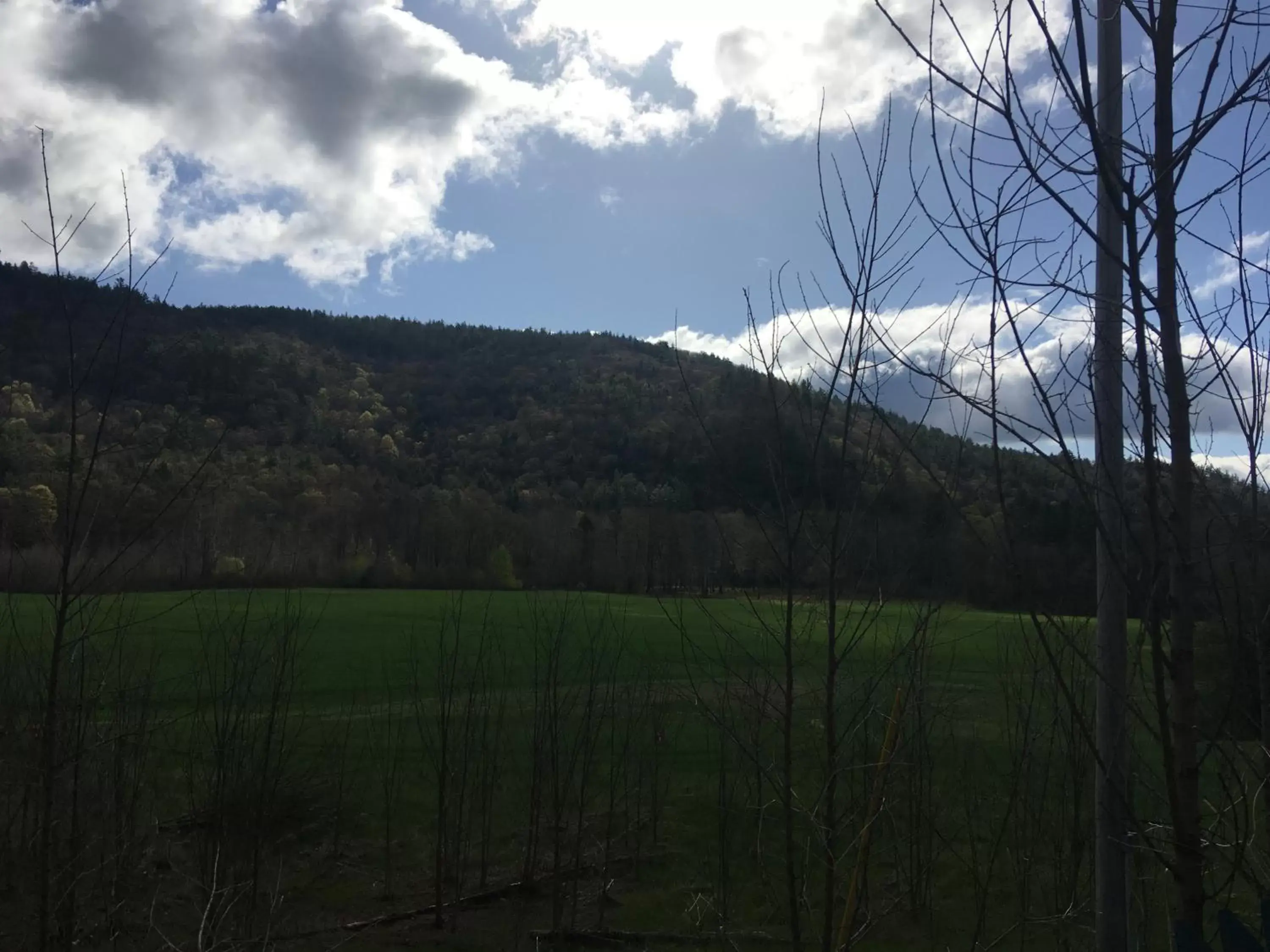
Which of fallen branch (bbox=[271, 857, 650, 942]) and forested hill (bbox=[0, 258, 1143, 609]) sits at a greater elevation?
forested hill (bbox=[0, 258, 1143, 609])

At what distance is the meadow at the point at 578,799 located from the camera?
6.16 m

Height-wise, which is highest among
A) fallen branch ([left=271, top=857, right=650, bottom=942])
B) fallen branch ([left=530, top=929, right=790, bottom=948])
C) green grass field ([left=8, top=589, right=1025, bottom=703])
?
green grass field ([left=8, top=589, right=1025, bottom=703])

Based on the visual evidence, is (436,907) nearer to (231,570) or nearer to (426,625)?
(231,570)

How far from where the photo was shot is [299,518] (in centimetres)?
6438

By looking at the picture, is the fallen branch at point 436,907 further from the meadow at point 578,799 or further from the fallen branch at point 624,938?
the fallen branch at point 624,938

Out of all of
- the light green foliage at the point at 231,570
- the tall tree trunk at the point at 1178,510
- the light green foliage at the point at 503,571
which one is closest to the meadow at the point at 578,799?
the light green foliage at the point at 231,570

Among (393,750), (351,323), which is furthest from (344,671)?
(351,323)

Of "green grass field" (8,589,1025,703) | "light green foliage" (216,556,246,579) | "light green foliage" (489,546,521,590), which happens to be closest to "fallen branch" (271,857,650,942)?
"green grass field" (8,589,1025,703)

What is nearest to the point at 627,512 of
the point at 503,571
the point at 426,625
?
the point at 503,571

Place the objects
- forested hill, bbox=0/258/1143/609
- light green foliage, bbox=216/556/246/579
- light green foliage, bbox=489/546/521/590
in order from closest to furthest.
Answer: forested hill, bbox=0/258/1143/609 → light green foliage, bbox=216/556/246/579 → light green foliage, bbox=489/546/521/590

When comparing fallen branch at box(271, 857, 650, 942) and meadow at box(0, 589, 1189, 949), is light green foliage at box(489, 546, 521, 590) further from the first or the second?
fallen branch at box(271, 857, 650, 942)

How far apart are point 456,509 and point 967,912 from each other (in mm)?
59597

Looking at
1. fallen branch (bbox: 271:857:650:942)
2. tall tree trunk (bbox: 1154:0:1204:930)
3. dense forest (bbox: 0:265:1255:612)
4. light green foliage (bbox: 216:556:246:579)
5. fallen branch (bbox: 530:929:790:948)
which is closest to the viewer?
tall tree trunk (bbox: 1154:0:1204:930)

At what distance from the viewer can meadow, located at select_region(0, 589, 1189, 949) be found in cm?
616
